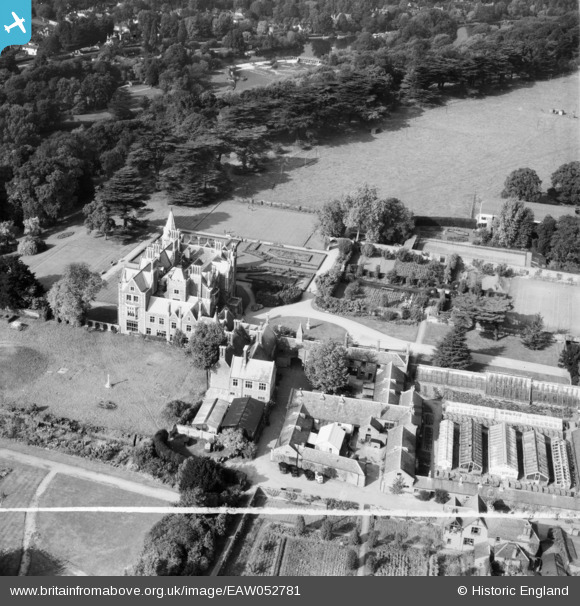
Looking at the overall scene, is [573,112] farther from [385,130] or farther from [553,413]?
[553,413]

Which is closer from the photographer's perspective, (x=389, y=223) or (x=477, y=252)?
(x=477, y=252)

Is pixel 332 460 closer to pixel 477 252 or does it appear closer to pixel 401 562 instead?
pixel 401 562

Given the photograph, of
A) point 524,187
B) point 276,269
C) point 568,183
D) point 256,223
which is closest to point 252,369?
point 276,269

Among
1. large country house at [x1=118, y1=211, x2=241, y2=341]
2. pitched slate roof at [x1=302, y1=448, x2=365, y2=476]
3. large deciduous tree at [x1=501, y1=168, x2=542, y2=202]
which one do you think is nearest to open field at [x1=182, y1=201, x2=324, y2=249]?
large country house at [x1=118, y1=211, x2=241, y2=341]

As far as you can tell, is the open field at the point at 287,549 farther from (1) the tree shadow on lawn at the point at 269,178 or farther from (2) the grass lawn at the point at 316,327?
(1) the tree shadow on lawn at the point at 269,178

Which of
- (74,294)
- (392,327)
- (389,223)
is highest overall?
(74,294)

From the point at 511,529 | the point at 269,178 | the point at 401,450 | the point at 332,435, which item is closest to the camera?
the point at 511,529

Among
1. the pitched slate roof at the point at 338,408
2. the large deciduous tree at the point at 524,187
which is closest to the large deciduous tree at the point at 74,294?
the pitched slate roof at the point at 338,408

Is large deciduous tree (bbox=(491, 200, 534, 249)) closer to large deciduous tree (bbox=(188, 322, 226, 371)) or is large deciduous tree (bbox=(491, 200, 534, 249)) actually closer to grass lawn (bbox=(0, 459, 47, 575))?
large deciduous tree (bbox=(188, 322, 226, 371))
